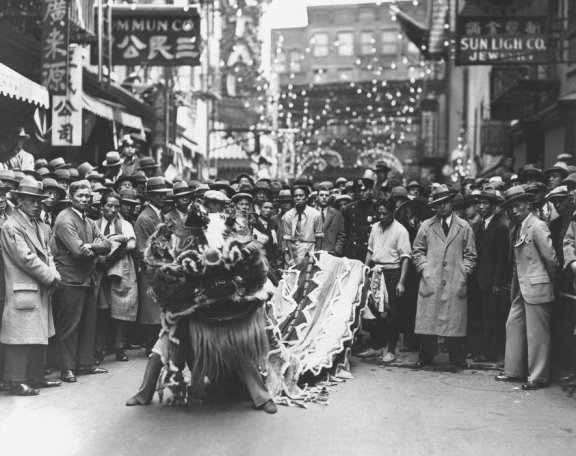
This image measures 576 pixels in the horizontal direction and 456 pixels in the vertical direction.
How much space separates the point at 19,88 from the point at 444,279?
6796mm

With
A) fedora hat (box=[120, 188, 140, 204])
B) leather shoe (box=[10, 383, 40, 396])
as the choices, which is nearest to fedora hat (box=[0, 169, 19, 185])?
fedora hat (box=[120, 188, 140, 204])

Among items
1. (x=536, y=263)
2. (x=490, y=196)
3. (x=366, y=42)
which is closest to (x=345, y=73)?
(x=366, y=42)

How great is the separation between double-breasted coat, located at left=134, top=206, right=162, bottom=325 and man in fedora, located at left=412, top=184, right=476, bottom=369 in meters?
3.48

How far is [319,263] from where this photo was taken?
31.4 feet

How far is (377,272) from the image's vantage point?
32.3 feet

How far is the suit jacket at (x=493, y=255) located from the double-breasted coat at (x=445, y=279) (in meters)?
0.48

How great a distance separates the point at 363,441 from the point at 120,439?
1986 millimetres

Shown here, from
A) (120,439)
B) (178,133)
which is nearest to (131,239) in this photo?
(120,439)

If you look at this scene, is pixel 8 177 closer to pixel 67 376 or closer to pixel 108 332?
pixel 67 376

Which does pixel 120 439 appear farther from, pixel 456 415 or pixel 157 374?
pixel 456 415

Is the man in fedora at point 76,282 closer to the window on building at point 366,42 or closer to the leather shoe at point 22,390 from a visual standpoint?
the leather shoe at point 22,390

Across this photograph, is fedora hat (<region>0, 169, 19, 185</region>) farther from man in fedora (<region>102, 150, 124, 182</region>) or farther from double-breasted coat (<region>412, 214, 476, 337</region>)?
double-breasted coat (<region>412, 214, 476, 337</region>)

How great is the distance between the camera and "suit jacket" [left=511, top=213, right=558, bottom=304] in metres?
8.21

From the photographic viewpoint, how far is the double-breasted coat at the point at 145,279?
9.78 metres
